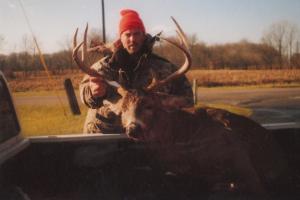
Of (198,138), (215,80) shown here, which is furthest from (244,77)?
(198,138)

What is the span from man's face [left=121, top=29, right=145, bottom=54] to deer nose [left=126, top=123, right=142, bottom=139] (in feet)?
4.14

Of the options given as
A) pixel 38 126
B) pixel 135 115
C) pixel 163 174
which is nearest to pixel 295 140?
pixel 163 174

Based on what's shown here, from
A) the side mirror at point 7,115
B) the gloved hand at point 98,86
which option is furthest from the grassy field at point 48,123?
the side mirror at point 7,115

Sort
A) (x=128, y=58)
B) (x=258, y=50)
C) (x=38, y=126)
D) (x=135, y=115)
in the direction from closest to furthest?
(x=135, y=115)
(x=128, y=58)
(x=38, y=126)
(x=258, y=50)

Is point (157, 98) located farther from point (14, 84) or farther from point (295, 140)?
point (14, 84)

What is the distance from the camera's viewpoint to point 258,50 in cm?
3719

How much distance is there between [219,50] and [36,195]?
106ft

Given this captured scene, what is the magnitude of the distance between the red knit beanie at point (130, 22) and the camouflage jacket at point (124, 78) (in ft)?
0.80

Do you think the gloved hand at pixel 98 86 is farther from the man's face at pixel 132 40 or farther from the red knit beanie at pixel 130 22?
the red knit beanie at pixel 130 22

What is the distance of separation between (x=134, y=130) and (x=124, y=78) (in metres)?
1.19

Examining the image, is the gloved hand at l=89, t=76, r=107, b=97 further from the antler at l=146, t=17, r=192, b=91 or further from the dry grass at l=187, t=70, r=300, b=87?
the dry grass at l=187, t=70, r=300, b=87

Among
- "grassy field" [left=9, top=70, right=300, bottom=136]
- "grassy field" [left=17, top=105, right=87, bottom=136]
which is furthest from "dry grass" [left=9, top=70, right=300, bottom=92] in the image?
"grassy field" [left=17, top=105, right=87, bottom=136]

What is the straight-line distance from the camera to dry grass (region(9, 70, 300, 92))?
30281mm

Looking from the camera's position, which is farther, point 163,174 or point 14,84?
point 14,84
